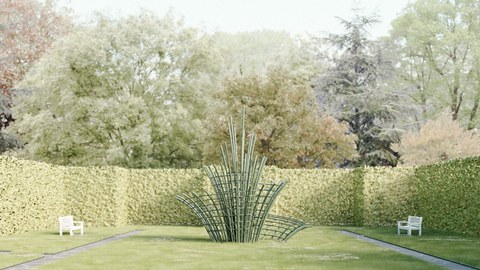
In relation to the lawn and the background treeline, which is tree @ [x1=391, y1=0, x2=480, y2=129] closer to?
the background treeline

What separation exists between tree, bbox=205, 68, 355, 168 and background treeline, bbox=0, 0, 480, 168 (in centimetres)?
5

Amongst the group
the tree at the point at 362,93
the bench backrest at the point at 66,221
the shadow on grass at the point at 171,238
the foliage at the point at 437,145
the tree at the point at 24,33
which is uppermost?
the tree at the point at 24,33

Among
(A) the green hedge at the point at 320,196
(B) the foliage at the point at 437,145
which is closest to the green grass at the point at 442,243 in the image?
(A) the green hedge at the point at 320,196

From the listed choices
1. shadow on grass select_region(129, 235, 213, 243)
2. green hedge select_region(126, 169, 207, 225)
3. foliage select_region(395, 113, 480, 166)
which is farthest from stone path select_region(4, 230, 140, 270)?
foliage select_region(395, 113, 480, 166)

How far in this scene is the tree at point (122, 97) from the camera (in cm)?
3134

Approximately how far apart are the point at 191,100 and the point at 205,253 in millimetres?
21013

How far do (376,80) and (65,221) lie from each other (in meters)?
22.4

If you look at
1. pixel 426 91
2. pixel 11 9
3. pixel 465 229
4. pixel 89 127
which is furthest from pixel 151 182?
pixel 426 91

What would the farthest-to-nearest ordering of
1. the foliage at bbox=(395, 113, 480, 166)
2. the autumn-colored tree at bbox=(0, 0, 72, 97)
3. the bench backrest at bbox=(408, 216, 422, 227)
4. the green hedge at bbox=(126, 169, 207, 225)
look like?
the autumn-colored tree at bbox=(0, 0, 72, 97) < the foliage at bbox=(395, 113, 480, 166) < the green hedge at bbox=(126, 169, 207, 225) < the bench backrest at bbox=(408, 216, 422, 227)

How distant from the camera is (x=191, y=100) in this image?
3406 centimetres

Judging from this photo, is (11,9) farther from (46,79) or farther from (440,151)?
(440,151)

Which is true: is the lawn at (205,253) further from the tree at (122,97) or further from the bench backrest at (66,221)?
the tree at (122,97)

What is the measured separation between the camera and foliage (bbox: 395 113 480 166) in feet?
104

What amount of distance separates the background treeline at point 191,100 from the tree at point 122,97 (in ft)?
0.21
